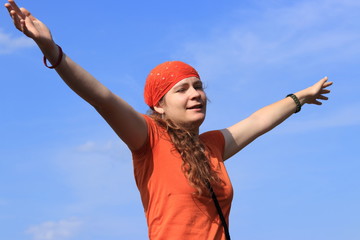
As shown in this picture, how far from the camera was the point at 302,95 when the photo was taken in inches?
294

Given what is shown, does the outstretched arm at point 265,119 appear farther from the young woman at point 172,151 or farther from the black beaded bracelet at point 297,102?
the young woman at point 172,151

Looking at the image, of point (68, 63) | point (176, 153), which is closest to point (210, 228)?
point (176, 153)

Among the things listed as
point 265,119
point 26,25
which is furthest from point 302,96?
point 26,25

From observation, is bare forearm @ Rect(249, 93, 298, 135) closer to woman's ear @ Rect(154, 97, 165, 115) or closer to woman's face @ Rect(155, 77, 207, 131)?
woman's face @ Rect(155, 77, 207, 131)

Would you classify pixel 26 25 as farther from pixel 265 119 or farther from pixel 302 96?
pixel 302 96

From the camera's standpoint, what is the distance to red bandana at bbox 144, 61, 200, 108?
18.8ft

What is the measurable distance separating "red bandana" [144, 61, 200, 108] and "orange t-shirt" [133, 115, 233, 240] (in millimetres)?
331

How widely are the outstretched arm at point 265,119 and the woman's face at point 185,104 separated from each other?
0.91m

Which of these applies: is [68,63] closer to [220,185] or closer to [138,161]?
[138,161]

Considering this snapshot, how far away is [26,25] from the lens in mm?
4465

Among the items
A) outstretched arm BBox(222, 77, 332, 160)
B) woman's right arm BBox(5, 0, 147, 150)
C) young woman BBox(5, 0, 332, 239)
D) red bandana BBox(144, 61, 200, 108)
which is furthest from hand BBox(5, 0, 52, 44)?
outstretched arm BBox(222, 77, 332, 160)

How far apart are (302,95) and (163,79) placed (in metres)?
2.37

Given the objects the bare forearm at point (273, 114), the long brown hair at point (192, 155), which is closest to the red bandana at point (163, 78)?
the long brown hair at point (192, 155)

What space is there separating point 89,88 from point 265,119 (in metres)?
2.85
